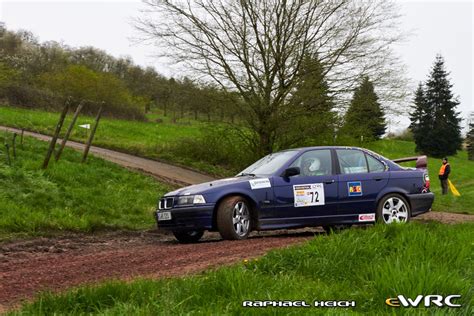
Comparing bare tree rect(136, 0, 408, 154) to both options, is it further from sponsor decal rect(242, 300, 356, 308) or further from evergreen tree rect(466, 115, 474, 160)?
evergreen tree rect(466, 115, 474, 160)

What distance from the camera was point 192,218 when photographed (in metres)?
8.55

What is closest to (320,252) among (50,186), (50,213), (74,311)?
(74,311)

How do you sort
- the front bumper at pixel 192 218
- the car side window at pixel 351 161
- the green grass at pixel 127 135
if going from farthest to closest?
the green grass at pixel 127 135
the car side window at pixel 351 161
the front bumper at pixel 192 218

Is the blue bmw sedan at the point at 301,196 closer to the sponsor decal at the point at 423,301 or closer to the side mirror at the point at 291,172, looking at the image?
the side mirror at the point at 291,172

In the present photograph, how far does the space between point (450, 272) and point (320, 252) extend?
4.58 feet

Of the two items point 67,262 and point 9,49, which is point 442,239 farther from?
point 9,49

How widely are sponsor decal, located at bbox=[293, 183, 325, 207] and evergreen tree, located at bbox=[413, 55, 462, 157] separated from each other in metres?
63.6

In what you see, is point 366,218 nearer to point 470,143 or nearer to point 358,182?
point 358,182

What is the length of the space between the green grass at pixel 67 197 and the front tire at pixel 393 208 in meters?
4.69

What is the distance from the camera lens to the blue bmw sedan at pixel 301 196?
8.59m

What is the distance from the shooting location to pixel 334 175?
9.51 meters

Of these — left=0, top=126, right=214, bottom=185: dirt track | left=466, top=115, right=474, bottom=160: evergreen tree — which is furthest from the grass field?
left=466, top=115, right=474, bottom=160: evergreen tree

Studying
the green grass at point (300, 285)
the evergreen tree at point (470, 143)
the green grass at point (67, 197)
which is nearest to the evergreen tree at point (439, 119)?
the evergreen tree at point (470, 143)

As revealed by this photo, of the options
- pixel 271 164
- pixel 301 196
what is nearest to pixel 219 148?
pixel 271 164
